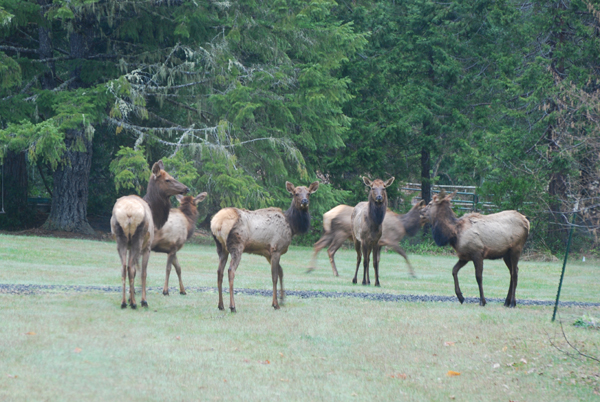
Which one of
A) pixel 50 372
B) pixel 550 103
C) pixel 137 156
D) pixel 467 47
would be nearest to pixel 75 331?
pixel 50 372

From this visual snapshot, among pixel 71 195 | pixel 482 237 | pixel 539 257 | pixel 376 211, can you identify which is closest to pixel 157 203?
pixel 376 211

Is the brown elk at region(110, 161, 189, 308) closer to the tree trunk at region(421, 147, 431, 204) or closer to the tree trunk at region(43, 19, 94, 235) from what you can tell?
the tree trunk at region(43, 19, 94, 235)

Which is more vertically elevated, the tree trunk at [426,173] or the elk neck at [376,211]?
the tree trunk at [426,173]

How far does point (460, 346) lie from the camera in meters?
9.48

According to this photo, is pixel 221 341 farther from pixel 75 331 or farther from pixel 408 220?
pixel 408 220

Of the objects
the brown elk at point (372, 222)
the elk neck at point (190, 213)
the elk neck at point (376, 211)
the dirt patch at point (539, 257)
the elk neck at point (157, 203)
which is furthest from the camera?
the dirt patch at point (539, 257)

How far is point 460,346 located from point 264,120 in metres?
22.3

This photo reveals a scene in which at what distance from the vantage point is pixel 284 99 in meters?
30.6

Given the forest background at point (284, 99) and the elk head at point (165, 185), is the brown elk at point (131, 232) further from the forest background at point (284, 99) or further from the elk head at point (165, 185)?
the forest background at point (284, 99)

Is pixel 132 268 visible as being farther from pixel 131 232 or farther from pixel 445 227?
pixel 445 227

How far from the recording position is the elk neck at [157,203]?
493 inches


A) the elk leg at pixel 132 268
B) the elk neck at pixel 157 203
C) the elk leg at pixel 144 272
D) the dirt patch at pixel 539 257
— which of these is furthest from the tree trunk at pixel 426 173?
the elk leg at pixel 132 268

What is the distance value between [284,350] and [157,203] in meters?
4.87

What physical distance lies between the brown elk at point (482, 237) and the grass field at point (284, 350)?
0.62m
